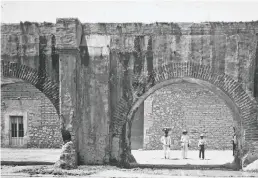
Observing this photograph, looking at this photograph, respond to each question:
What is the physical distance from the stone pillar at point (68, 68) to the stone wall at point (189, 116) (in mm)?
8700

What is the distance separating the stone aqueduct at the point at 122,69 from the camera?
29.7 feet

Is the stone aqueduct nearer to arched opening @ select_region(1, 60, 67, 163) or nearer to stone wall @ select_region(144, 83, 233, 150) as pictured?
stone wall @ select_region(144, 83, 233, 150)

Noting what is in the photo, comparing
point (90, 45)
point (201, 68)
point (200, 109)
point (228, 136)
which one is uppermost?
point (90, 45)

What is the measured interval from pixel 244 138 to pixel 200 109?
8.20m

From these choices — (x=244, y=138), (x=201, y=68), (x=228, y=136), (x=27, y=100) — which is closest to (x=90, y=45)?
(x=201, y=68)

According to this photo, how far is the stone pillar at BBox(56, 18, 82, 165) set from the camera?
29.5 ft

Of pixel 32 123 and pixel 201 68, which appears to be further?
pixel 32 123

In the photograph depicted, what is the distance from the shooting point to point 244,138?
29.7ft

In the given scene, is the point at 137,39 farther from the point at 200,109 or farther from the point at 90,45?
the point at 200,109

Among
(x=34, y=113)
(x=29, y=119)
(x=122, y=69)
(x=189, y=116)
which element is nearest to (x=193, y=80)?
(x=122, y=69)

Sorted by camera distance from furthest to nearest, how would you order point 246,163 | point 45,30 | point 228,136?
point 228,136
point 45,30
point 246,163

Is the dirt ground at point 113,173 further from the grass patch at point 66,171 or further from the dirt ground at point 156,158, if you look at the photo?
the dirt ground at point 156,158

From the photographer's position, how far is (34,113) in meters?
17.3

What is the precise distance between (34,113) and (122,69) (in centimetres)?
905
